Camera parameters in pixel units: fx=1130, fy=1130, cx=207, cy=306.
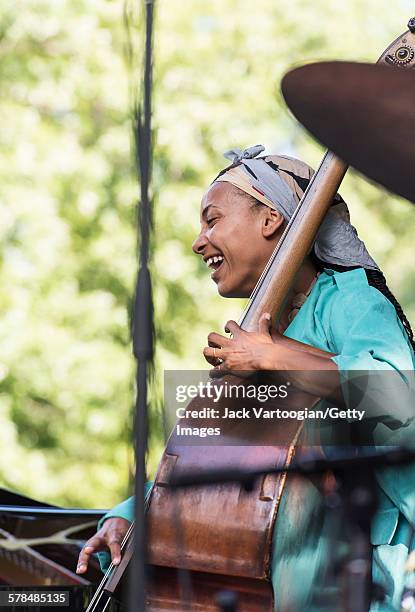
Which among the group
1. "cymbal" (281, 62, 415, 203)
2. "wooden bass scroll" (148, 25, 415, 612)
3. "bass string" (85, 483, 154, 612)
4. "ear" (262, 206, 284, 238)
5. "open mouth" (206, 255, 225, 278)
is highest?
"cymbal" (281, 62, 415, 203)

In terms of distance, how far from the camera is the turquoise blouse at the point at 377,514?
1.92 meters

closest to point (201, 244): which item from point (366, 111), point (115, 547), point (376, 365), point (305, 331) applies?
point (305, 331)

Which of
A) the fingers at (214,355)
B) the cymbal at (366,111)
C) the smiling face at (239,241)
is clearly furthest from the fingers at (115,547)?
the cymbal at (366,111)

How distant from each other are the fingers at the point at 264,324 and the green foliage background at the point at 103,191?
4.32m

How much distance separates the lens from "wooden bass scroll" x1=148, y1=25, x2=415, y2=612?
1.92 meters

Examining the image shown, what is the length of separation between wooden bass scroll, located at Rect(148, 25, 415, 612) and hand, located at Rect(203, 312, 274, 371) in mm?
62

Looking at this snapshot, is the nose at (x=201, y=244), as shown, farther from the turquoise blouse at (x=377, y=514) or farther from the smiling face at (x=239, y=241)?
the turquoise blouse at (x=377, y=514)

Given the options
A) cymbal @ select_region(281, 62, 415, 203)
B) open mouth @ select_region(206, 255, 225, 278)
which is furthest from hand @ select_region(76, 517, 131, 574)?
cymbal @ select_region(281, 62, 415, 203)

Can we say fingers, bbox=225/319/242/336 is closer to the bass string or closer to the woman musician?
the woman musician

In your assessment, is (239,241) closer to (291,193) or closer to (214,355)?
(291,193)

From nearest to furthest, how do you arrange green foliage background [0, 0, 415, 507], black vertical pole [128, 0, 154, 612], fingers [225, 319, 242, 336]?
black vertical pole [128, 0, 154, 612]
fingers [225, 319, 242, 336]
green foliage background [0, 0, 415, 507]

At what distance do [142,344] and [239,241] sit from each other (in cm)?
82

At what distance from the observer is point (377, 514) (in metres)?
1.89

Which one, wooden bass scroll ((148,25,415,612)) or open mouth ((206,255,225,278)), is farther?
open mouth ((206,255,225,278))
